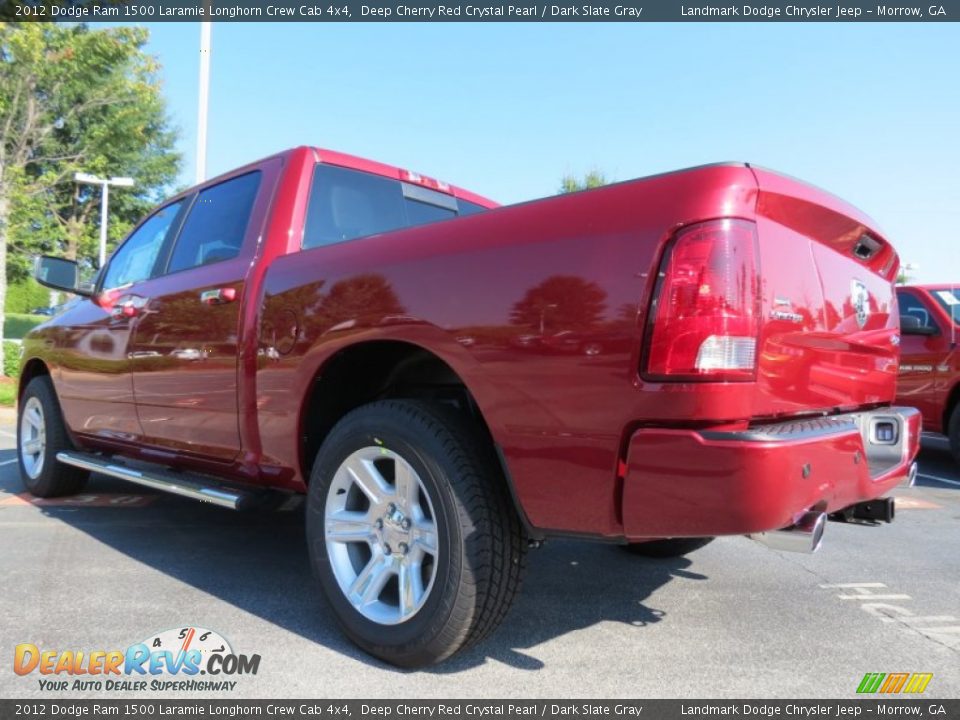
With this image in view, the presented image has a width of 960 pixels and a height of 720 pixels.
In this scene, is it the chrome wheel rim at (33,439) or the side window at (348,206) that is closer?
the side window at (348,206)

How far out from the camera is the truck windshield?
7074mm

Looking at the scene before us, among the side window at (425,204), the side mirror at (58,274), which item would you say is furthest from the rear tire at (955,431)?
the side mirror at (58,274)

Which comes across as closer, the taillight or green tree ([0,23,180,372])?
the taillight

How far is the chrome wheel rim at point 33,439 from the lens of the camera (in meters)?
4.92

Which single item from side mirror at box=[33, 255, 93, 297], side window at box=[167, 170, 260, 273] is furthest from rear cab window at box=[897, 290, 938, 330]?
side mirror at box=[33, 255, 93, 297]

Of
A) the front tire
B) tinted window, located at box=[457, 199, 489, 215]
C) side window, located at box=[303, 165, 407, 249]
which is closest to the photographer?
the front tire

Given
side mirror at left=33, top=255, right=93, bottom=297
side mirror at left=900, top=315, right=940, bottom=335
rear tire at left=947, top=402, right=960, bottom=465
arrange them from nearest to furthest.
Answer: side mirror at left=33, top=255, right=93, bottom=297, side mirror at left=900, top=315, right=940, bottom=335, rear tire at left=947, top=402, right=960, bottom=465

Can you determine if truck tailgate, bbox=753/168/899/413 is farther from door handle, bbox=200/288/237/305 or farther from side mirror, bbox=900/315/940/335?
side mirror, bbox=900/315/940/335

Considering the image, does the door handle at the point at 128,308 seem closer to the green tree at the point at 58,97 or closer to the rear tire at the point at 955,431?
the rear tire at the point at 955,431

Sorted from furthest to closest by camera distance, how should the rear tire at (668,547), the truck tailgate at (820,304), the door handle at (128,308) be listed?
the door handle at (128,308)
the rear tire at (668,547)
the truck tailgate at (820,304)

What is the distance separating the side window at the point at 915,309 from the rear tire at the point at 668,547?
5032 millimetres

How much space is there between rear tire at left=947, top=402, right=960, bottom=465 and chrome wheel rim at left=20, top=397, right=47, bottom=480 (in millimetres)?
7697

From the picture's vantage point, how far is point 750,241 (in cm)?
196
